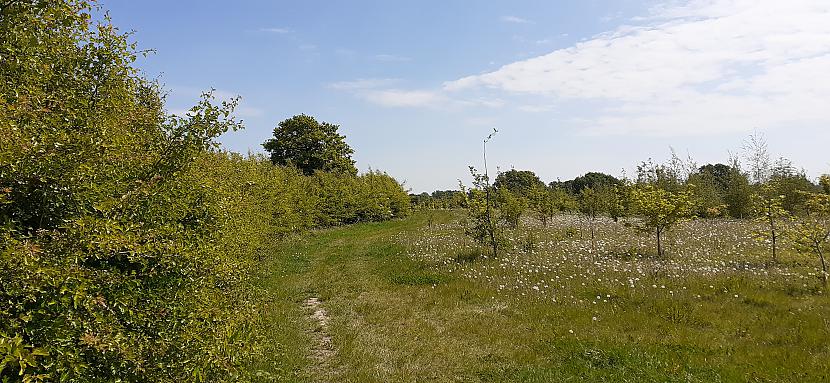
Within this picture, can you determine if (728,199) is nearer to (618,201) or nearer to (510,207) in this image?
(618,201)

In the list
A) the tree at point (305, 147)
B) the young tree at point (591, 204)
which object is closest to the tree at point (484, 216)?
the young tree at point (591, 204)

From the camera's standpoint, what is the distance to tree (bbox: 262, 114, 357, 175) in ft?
162

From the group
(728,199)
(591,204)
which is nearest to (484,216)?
(591,204)

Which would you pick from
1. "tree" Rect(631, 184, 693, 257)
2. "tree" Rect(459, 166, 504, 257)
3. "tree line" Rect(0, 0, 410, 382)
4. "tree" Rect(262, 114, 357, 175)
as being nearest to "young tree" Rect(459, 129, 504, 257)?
"tree" Rect(459, 166, 504, 257)

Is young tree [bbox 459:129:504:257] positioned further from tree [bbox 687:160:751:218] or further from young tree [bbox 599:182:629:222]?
tree [bbox 687:160:751:218]

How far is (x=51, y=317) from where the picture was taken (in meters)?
3.10

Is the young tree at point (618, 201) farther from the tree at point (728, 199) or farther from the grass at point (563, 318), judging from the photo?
the grass at point (563, 318)

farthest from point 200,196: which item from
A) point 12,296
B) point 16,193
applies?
point 12,296

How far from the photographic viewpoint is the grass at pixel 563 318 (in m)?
6.66

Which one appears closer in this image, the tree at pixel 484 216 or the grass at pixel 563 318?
the grass at pixel 563 318

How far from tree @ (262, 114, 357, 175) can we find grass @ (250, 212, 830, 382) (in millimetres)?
35043

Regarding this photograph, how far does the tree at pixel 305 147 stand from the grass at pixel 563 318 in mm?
35043

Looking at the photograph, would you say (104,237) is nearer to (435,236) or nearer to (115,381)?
(115,381)

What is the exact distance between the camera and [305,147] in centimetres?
5012
